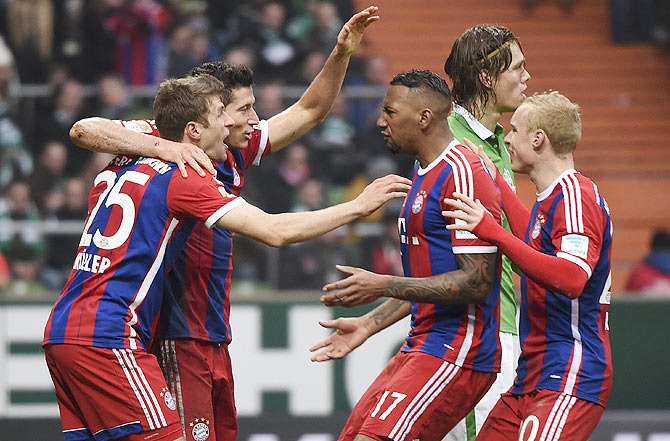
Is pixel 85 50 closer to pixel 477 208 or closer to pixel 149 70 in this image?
pixel 149 70

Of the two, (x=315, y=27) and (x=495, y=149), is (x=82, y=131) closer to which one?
(x=495, y=149)

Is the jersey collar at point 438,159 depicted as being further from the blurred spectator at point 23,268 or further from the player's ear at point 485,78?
the blurred spectator at point 23,268

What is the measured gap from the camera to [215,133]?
415 cm

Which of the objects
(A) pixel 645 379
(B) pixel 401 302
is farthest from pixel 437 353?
(A) pixel 645 379

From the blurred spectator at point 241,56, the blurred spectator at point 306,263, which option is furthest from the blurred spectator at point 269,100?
the blurred spectator at point 306,263

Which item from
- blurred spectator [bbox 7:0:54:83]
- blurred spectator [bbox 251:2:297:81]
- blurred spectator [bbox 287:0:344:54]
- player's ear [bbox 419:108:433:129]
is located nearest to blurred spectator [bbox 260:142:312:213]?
blurred spectator [bbox 251:2:297:81]

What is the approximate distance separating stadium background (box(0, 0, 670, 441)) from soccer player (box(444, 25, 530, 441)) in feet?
6.95

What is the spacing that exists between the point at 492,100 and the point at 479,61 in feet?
0.61

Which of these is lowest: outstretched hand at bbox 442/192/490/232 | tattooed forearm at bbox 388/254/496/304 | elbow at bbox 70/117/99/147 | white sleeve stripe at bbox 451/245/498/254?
tattooed forearm at bbox 388/254/496/304

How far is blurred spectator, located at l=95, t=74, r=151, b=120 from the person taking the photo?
29.9 feet

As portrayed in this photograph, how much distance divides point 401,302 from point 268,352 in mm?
2888

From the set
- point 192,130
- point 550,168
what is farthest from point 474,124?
point 192,130

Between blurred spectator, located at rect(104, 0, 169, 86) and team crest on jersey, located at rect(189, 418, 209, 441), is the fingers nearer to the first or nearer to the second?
team crest on jersey, located at rect(189, 418, 209, 441)

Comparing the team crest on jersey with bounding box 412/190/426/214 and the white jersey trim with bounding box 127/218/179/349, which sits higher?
the team crest on jersey with bounding box 412/190/426/214
